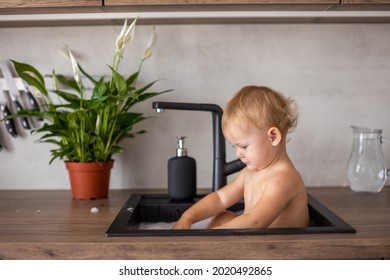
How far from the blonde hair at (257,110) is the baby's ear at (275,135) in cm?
1

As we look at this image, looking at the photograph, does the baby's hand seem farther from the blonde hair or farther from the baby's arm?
the blonde hair

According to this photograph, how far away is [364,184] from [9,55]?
127 centimetres

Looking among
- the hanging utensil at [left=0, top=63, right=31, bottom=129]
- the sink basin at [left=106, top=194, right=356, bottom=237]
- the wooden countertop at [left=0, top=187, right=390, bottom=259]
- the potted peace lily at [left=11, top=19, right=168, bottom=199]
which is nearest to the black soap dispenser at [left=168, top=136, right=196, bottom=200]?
the sink basin at [left=106, top=194, right=356, bottom=237]

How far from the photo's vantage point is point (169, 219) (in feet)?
5.58

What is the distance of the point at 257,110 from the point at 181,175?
0.38 metres

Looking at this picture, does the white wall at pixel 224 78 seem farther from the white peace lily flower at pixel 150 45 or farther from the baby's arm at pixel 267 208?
the baby's arm at pixel 267 208

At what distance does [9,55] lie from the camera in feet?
6.26

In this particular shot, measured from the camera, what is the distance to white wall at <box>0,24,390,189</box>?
1.91m

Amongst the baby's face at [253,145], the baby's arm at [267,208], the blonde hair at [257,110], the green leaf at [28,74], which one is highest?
the green leaf at [28,74]

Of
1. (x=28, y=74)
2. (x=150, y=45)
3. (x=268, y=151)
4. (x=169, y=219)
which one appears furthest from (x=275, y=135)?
(x=28, y=74)

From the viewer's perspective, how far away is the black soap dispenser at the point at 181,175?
5.55 ft

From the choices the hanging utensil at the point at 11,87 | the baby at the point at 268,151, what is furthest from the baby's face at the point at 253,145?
the hanging utensil at the point at 11,87

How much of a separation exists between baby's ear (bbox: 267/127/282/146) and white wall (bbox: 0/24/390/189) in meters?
0.50

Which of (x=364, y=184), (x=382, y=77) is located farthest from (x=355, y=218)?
(x=382, y=77)
